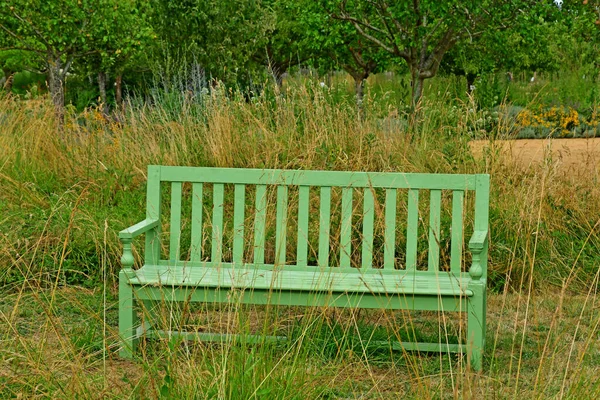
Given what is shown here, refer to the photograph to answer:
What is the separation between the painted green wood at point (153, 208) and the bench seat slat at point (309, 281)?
14cm

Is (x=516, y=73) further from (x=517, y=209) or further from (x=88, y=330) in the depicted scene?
(x=88, y=330)

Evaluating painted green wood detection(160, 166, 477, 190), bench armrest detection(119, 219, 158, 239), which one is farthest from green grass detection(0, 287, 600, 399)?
painted green wood detection(160, 166, 477, 190)

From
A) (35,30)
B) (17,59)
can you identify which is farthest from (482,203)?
(17,59)

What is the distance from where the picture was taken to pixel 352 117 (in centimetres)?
750

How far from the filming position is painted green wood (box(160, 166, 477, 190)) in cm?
465

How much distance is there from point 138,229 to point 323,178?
95 cm

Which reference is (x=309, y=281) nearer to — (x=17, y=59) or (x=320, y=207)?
(x=320, y=207)

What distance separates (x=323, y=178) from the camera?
4.76 meters

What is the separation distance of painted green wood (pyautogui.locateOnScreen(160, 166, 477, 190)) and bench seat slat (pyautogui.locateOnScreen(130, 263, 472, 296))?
0.44 metres

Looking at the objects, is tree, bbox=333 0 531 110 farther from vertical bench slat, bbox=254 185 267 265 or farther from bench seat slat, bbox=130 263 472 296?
bench seat slat, bbox=130 263 472 296

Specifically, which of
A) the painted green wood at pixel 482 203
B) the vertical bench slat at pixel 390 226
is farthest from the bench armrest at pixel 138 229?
the painted green wood at pixel 482 203

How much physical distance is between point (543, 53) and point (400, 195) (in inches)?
812

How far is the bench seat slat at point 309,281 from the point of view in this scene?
4.13m

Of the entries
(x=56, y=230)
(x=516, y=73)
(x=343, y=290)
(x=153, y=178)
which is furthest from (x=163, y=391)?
(x=516, y=73)
